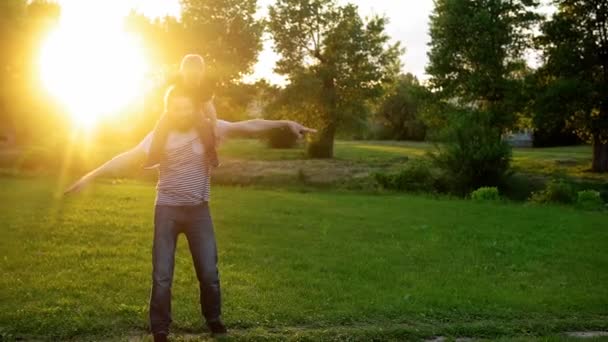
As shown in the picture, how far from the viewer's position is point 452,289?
10.3 meters

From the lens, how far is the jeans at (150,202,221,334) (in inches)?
266

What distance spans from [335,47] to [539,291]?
45803 mm

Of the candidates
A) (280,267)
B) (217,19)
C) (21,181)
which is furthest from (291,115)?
(280,267)

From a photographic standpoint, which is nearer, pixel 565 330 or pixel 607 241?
pixel 565 330

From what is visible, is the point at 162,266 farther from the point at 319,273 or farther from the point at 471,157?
the point at 471,157

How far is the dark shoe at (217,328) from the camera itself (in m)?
7.36

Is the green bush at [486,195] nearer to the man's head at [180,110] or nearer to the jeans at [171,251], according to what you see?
the jeans at [171,251]

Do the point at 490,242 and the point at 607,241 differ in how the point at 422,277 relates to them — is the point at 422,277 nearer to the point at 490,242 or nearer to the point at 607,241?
the point at 490,242

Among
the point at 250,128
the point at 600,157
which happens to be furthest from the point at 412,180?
the point at 250,128

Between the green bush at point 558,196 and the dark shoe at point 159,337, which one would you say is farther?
the green bush at point 558,196

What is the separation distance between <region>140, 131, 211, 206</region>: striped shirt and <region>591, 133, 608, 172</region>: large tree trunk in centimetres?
3964

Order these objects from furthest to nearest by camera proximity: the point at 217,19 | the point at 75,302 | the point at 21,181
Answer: the point at 217,19 < the point at 21,181 < the point at 75,302

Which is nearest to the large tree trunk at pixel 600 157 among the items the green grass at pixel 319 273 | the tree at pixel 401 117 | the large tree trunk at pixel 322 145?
the large tree trunk at pixel 322 145

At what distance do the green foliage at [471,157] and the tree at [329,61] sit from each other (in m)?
22.3
